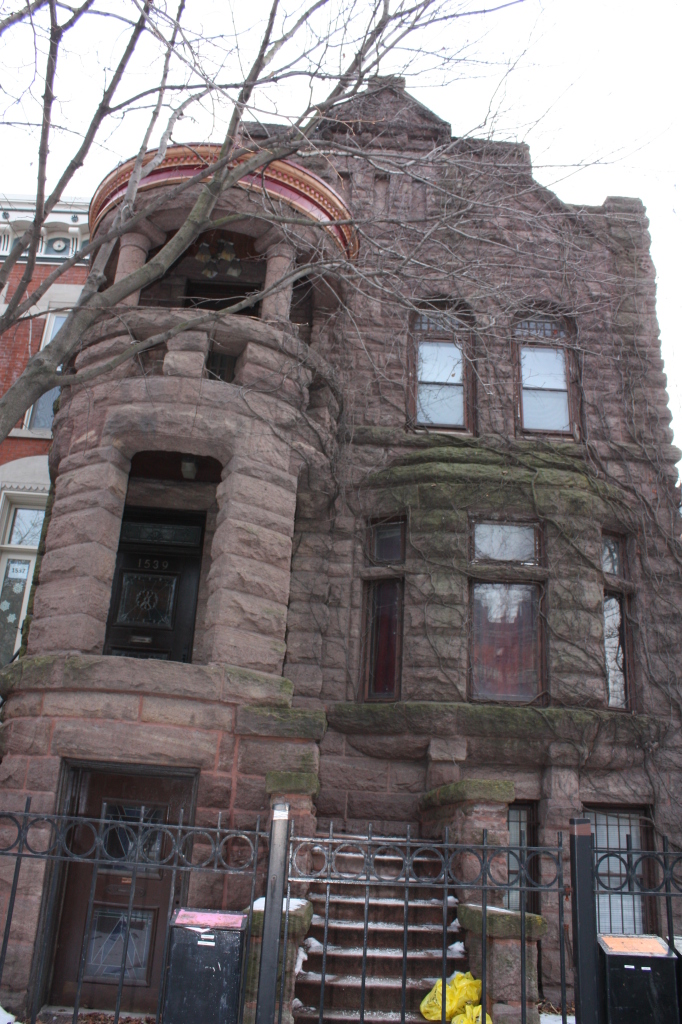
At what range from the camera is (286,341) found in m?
9.02

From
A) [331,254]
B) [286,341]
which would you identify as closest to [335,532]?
[286,341]

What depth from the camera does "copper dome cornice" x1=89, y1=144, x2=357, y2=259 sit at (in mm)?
9039

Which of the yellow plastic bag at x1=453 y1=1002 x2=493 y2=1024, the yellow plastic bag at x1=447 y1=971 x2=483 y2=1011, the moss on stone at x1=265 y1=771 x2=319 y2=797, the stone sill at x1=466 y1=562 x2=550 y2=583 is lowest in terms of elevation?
the yellow plastic bag at x1=453 y1=1002 x2=493 y2=1024

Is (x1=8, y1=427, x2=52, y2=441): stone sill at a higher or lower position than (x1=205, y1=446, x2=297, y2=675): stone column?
higher

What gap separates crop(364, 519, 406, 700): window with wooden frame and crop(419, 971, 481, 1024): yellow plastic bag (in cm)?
396

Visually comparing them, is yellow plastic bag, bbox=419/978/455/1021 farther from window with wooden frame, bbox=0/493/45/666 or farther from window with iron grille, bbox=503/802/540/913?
window with wooden frame, bbox=0/493/45/666

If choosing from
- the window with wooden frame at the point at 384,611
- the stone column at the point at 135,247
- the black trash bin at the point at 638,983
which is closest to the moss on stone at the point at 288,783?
the black trash bin at the point at 638,983

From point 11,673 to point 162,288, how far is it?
5.50 meters

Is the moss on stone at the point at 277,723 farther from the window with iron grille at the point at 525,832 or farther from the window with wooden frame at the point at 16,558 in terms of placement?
the window with wooden frame at the point at 16,558

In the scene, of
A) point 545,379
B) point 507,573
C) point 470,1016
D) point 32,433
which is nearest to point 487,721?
point 507,573

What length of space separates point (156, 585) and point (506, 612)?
421cm

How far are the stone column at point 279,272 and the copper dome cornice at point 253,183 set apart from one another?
0.46 metres

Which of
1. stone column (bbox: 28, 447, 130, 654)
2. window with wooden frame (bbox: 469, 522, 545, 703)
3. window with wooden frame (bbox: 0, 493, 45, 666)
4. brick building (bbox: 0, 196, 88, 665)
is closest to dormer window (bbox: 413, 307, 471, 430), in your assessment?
window with wooden frame (bbox: 469, 522, 545, 703)

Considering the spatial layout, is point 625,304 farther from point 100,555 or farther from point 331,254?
point 100,555
